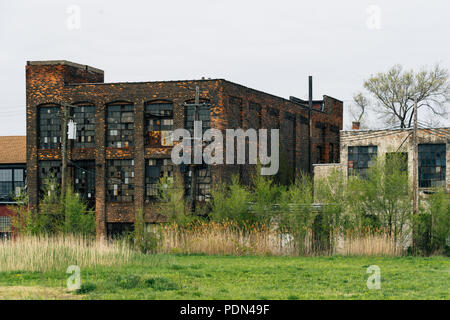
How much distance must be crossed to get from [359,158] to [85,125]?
17.0m

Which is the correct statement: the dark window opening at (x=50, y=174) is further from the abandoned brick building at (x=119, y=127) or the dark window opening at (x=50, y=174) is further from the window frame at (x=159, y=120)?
the window frame at (x=159, y=120)

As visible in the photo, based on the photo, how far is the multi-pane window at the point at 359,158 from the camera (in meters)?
45.1

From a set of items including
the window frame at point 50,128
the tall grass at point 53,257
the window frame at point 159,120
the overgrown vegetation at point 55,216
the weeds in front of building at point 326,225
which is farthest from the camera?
the window frame at point 50,128

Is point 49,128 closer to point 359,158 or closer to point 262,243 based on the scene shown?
point 359,158

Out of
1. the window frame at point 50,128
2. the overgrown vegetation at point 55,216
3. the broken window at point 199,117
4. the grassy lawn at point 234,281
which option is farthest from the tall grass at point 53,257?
the window frame at point 50,128

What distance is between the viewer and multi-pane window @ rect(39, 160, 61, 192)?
4628cm

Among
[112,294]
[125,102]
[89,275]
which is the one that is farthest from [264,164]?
[112,294]

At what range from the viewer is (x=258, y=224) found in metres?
36.0

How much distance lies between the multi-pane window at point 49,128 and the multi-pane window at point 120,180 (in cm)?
388

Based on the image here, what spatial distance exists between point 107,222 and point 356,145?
52.4 ft

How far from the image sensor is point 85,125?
4644 cm

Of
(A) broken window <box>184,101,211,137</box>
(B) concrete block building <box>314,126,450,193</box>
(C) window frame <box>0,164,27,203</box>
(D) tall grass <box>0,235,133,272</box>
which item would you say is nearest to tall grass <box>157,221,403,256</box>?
(D) tall grass <box>0,235,133,272</box>

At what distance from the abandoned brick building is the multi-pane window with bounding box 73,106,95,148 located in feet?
0.20

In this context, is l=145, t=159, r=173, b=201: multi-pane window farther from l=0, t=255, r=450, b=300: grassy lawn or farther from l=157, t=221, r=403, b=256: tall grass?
l=0, t=255, r=450, b=300: grassy lawn
